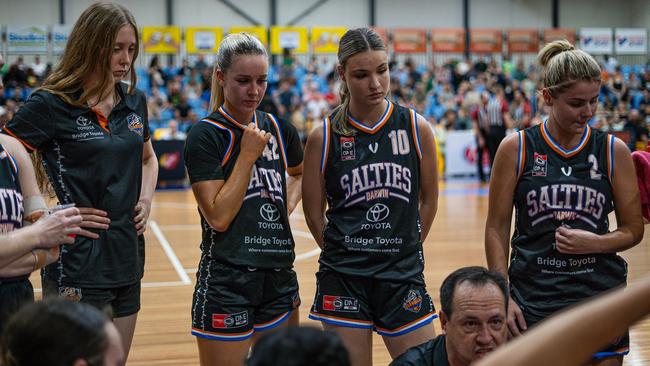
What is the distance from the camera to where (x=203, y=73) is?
22.4 metres

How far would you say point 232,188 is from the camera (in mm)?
2842

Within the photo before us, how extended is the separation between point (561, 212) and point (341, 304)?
2.91ft

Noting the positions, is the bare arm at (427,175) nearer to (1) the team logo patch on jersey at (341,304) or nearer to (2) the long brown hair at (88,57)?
(1) the team logo patch on jersey at (341,304)

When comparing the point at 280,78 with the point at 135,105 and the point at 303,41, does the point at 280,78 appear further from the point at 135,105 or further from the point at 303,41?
the point at 135,105

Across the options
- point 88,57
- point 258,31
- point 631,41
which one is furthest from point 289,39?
point 88,57

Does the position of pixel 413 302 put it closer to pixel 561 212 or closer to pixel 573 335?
pixel 561 212

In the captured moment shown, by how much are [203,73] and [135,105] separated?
1972 centimetres

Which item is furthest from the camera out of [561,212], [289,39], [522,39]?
[522,39]

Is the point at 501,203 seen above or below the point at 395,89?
below

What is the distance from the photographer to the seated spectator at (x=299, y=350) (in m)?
1.32

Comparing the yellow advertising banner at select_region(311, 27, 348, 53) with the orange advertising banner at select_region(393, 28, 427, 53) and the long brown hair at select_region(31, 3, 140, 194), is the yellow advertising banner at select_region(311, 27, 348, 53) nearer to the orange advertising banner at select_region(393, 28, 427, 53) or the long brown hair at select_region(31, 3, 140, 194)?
the orange advertising banner at select_region(393, 28, 427, 53)

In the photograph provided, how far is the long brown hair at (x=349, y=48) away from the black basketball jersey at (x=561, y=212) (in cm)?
65

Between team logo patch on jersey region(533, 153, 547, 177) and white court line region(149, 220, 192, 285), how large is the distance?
4.53 m

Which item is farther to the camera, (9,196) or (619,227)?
(619,227)
